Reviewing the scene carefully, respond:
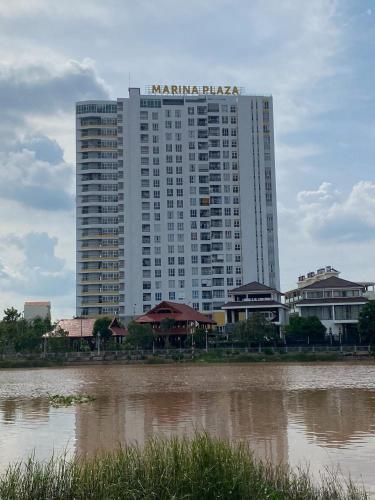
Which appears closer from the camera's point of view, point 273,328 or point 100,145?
point 273,328

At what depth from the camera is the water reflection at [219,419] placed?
20.1 meters

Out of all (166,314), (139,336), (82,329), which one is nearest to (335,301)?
(166,314)

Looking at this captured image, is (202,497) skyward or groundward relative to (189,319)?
groundward

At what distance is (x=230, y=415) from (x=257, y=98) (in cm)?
10796

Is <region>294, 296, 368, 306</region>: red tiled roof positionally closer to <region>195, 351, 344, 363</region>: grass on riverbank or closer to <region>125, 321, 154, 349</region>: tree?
<region>195, 351, 344, 363</region>: grass on riverbank

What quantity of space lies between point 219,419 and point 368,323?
192 feet

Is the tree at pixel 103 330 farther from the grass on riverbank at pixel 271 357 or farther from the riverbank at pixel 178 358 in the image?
the grass on riverbank at pixel 271 357

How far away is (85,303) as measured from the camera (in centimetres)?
12406

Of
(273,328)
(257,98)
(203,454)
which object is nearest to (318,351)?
(273,328)

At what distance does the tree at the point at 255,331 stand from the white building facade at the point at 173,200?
34323mm

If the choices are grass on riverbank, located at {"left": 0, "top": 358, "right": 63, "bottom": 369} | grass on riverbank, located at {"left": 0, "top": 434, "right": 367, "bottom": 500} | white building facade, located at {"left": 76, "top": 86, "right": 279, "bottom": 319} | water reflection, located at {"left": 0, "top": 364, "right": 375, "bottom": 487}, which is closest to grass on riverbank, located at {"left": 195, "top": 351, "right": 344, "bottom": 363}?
grass on riverbank, located at {"left": 0, "top": 358, "right": 63, "bottom": 369}

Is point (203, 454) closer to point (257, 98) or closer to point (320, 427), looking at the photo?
point (320, 427)

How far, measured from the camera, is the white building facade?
12356 cm

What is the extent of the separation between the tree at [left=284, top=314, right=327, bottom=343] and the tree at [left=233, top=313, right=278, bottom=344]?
12.7 ft
